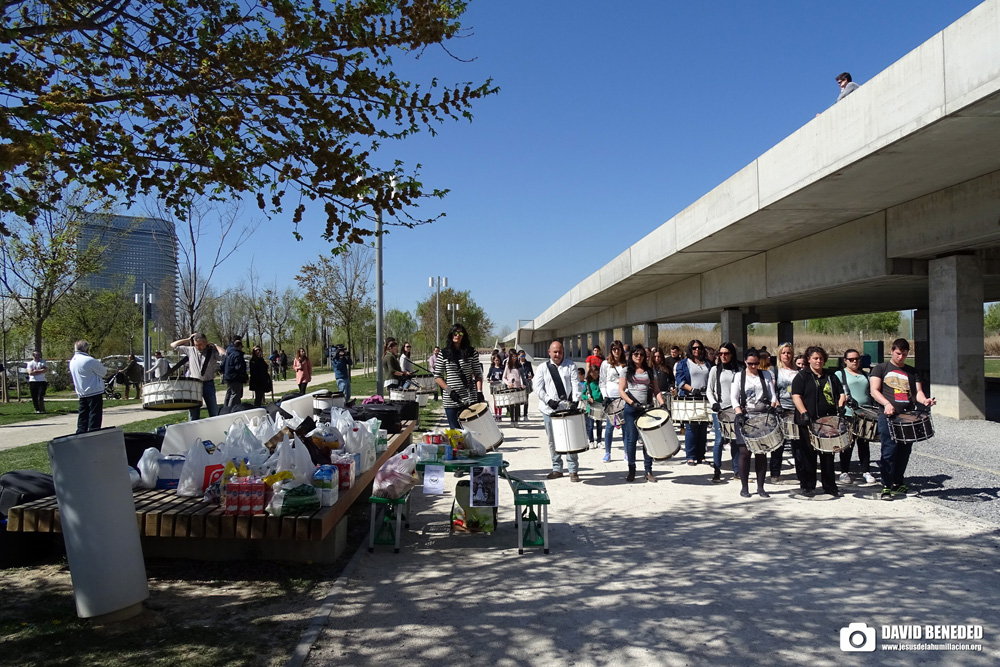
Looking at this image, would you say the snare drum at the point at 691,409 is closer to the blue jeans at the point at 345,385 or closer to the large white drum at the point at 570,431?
the large white drum at the point at 570,431

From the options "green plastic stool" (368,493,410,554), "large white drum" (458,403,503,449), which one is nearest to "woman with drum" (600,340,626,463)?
"large white drum" (458,403,503,449)

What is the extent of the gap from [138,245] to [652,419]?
62.3 ft

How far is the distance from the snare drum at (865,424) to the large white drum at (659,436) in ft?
6.62

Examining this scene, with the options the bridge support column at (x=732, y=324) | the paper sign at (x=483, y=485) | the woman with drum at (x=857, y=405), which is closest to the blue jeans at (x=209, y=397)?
the paper sign at (x=483, y=485)

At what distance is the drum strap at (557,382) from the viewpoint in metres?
8.90

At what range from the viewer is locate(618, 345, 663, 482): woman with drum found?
882cm

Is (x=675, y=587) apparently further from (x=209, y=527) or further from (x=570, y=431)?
(x=570, y=431)

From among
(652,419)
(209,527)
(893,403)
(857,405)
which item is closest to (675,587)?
(209,527)

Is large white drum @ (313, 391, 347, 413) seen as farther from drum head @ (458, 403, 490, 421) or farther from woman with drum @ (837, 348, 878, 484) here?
woman with drum @ (837, 348, 878, 484)

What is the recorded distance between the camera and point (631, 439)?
29.7 ft

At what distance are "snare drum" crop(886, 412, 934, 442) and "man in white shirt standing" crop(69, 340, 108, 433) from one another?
10.9m

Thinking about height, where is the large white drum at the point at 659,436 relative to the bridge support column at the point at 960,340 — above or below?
below

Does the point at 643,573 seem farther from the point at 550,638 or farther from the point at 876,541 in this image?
the point at 876,541

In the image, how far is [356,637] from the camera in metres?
4.10
